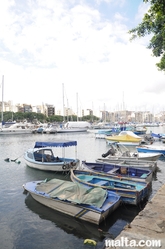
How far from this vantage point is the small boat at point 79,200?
31.1ft

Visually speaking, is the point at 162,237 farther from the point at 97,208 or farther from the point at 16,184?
the point at 16,184

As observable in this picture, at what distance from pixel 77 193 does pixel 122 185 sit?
3.46m

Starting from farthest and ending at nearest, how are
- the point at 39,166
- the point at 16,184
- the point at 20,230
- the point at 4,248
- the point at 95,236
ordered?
the point at 39,166 < the point at 16,184 < the point at 20,230 < the point at 95,236 < the point at 4,248

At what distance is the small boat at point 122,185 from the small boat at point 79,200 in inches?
33.6

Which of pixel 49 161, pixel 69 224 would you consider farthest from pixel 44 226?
pixel 49 161

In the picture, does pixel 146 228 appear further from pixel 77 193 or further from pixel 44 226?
pixel 44 226

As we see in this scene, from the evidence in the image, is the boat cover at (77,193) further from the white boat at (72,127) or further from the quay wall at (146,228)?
the white boat at (72,127)

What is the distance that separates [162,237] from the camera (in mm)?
6422

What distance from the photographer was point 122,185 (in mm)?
12547

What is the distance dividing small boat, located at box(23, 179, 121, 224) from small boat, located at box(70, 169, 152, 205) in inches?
33.6

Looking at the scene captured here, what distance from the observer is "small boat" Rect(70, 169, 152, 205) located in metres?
11.3

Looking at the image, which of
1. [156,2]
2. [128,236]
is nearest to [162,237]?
[128,236]

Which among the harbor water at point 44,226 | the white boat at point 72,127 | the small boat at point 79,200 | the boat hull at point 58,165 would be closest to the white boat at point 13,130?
the white boat at point 72,127

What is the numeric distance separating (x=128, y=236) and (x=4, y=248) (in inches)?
197
